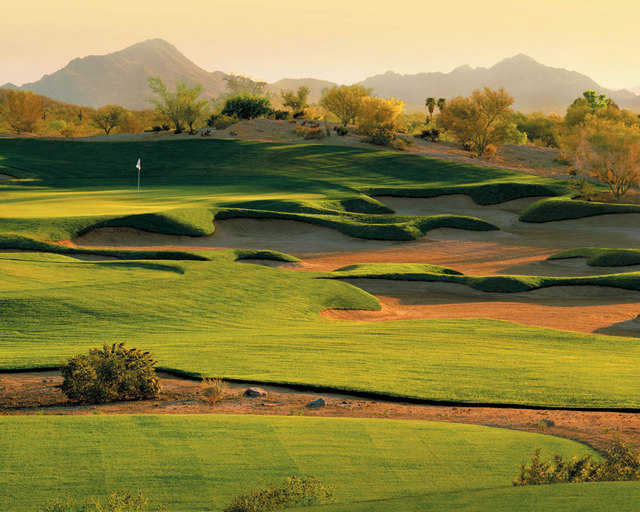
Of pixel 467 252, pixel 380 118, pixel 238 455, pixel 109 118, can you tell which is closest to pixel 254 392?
pixel 238 455

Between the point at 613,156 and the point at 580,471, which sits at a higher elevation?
the point at 613,156

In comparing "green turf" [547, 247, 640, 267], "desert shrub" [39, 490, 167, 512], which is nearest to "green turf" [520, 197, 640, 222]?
"green turf" [547, 247, 640, 267]

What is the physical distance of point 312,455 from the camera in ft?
30.9

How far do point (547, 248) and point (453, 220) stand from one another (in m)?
7.19

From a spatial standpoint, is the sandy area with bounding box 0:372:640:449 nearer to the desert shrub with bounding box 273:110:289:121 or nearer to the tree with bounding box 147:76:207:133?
the tree with bounding box 147:76:207:133

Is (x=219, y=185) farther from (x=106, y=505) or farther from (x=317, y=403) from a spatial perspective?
(x=106, y=505)

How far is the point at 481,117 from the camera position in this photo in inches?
3514

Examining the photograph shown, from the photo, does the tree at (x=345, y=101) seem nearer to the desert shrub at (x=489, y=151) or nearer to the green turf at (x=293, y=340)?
the desert shrub at (x=489, y=151)

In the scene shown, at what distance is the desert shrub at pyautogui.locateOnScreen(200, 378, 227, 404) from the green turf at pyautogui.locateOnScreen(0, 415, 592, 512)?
178 centimetres

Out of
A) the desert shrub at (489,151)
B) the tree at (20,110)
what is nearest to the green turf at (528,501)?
the desert shrub at (489,151)

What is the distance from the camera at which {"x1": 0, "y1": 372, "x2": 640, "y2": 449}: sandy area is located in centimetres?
1198

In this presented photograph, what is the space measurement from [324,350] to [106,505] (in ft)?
31.2

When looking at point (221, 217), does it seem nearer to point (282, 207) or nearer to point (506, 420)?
point (282, 207)

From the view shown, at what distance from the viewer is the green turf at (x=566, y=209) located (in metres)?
52.7
